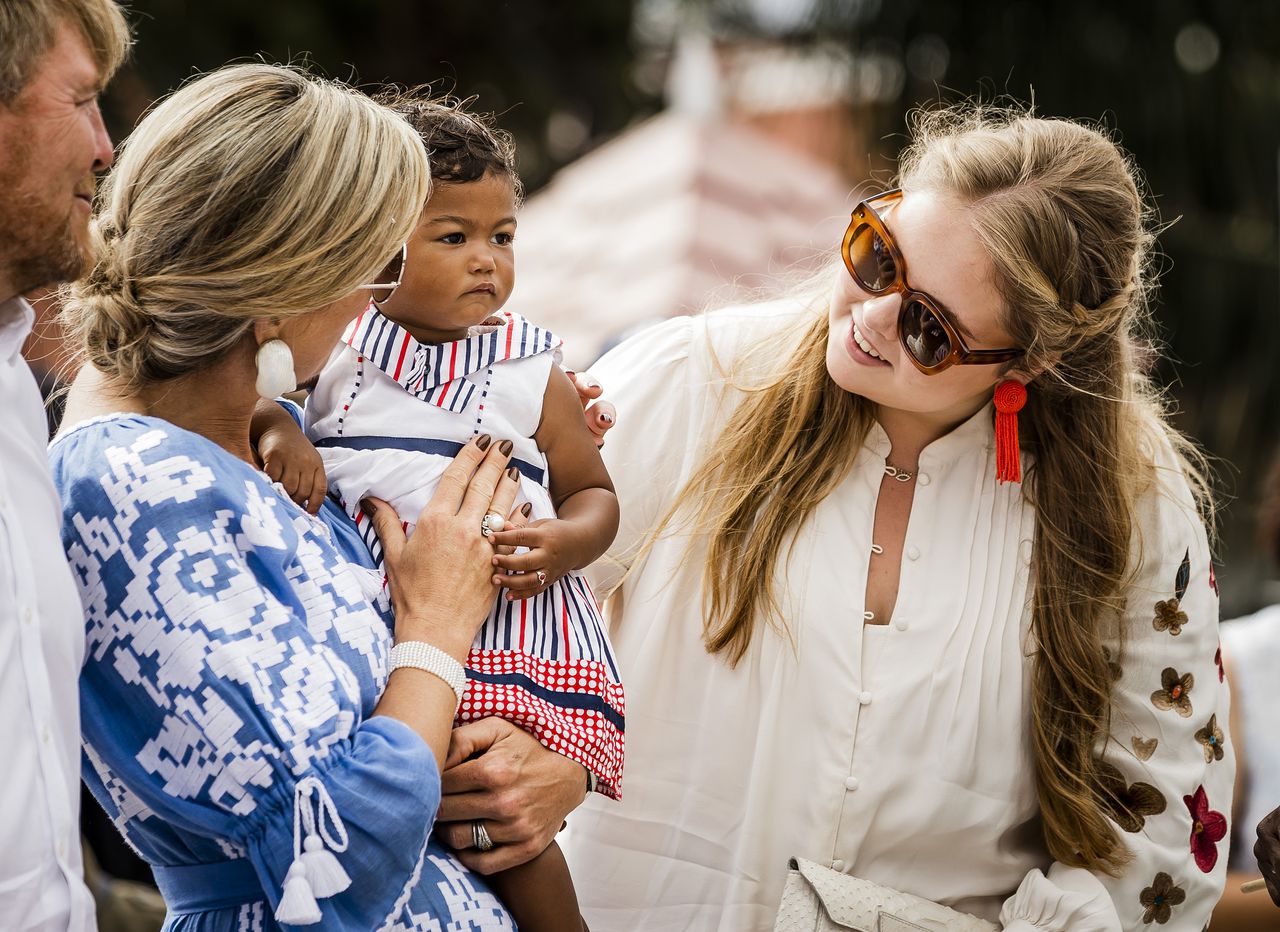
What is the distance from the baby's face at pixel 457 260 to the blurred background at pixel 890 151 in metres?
3.46

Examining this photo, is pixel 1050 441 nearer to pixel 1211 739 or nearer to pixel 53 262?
pixel 1211 739

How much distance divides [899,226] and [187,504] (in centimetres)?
143

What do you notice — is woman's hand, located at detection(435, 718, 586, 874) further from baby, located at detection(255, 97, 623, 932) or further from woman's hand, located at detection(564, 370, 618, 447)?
woman's hand, located at detection(564, 370, 618, 447)

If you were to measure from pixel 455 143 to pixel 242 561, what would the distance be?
0.85 meters

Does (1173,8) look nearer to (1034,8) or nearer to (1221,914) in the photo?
(1034,8)

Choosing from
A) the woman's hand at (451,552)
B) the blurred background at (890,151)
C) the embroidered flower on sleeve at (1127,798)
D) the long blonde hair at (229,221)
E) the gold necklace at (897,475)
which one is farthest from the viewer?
the blurred background at (890,151)

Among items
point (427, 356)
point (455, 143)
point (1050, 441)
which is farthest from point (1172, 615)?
point (455, 143)

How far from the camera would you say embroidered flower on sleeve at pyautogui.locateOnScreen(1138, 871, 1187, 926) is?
284cm

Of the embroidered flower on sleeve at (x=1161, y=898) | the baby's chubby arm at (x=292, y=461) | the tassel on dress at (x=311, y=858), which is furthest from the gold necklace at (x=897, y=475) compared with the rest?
the tassel on dress at (x=311, y=858)

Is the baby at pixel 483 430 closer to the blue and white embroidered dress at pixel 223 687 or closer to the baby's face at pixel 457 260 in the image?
the baby's face at pixel 457 260

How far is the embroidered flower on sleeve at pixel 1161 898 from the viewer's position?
2.84m

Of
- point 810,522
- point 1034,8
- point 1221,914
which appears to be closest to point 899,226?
point 810,522

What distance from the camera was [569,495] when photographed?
264cm

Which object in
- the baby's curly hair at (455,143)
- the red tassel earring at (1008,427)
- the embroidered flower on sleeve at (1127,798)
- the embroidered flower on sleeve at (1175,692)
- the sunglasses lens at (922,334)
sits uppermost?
the baby's curly hair at (455,143)
